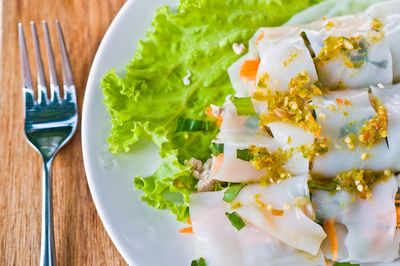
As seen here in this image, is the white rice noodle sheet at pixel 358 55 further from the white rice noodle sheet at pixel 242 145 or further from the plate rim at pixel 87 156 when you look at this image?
the plate rim at pixel 87 156

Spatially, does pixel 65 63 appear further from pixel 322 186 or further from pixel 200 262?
pixel 322 186

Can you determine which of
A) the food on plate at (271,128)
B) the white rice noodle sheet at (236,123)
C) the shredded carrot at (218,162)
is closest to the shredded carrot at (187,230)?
the food on plate at (271,128)

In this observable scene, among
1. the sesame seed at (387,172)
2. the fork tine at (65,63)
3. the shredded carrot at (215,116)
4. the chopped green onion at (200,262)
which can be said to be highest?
the fork tine at (65,63)

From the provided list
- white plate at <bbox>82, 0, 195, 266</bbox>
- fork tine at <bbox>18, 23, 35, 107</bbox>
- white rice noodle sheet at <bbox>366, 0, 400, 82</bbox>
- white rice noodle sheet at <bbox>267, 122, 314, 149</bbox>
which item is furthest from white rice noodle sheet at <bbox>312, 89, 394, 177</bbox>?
fork tine at <bbox>18, 23, 35, 107</bbox>

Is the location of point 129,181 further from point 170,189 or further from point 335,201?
point 335,201

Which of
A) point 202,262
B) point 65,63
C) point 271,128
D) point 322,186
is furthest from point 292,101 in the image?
point 65,63
